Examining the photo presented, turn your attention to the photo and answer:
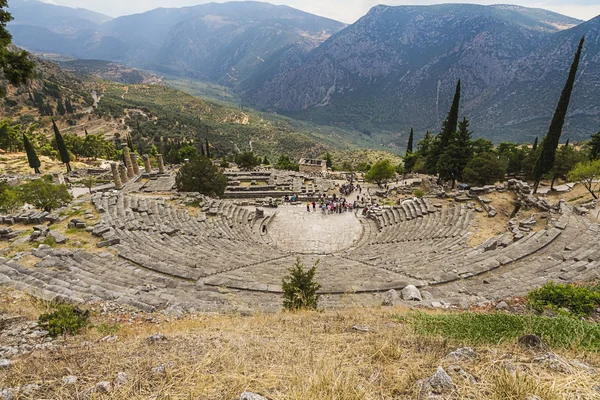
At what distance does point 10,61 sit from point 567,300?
1734 centimetres

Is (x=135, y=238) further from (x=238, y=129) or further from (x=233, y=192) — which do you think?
(x=238, y=129)

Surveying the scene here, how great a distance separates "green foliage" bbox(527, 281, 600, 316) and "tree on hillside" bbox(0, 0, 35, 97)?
1624 centimetres

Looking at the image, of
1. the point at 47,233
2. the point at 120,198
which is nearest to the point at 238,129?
the point at 120,198

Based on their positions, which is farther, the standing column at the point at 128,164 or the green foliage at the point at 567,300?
the standing column at the point at 128,164

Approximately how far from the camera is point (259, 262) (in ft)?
51.7

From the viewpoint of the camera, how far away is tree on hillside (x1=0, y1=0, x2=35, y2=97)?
8.34 meters

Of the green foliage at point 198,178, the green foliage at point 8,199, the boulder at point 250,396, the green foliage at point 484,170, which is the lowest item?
the green foliage at point 8,199

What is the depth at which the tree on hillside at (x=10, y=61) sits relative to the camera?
8.34m

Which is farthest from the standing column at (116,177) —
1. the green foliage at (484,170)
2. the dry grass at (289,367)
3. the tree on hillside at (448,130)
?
the green foliage at (484,170)

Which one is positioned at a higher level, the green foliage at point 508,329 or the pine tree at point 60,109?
the pine tree at point 60,109

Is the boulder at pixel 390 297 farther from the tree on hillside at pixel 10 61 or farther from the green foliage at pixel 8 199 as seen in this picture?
the green foliage at pixel 8 199

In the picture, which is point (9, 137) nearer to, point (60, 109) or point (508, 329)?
point (60, 109)

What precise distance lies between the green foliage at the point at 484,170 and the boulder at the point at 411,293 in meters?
23.8

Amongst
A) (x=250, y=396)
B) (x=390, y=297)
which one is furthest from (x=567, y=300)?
(x=250, y=396)
